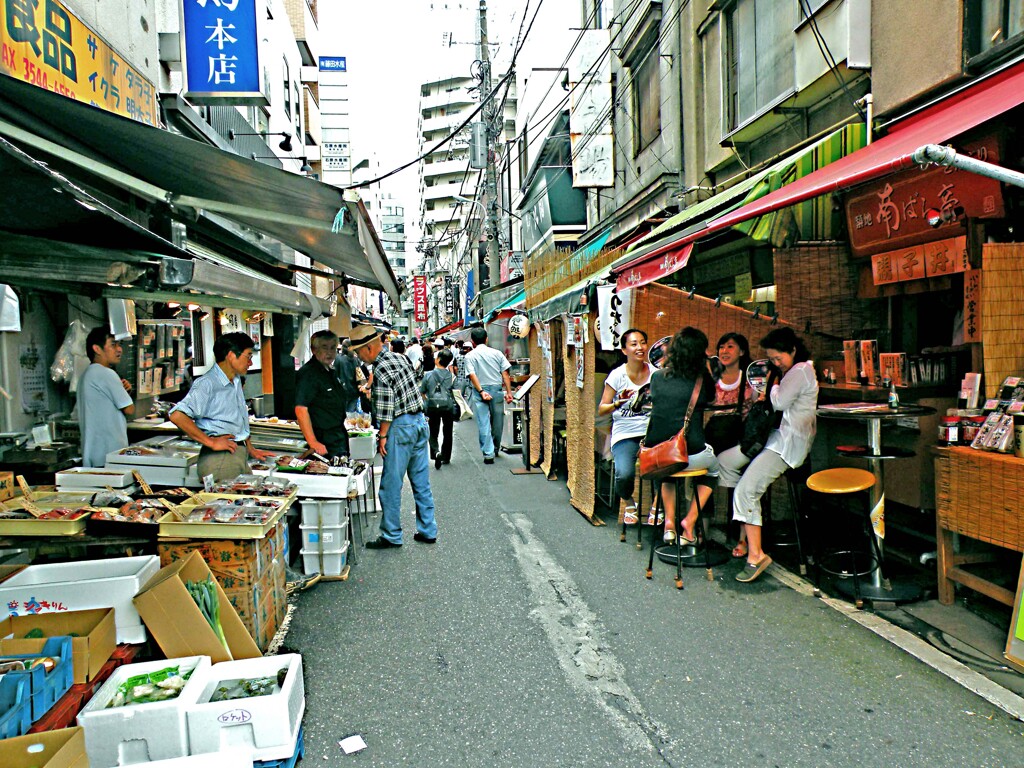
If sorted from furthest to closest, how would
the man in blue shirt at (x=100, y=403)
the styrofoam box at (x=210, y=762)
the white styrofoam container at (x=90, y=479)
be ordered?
the man in blue shirt at (x=100, y=403)
the white styrofoam container at (x=90, y=479)
the styrofoam box at (x=210, y=762)

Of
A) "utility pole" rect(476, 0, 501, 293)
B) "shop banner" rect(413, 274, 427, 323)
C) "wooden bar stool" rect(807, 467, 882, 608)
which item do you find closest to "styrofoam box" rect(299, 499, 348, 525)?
"wooden bar stool" rect(807, 467, 882, 608)

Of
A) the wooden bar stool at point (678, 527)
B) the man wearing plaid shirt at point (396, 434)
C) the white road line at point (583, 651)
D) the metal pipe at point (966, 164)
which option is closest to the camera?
the metal pipe at point (966, 164)

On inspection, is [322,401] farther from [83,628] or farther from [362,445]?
[83,628]

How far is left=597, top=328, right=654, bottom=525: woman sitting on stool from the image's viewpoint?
7.39 meters

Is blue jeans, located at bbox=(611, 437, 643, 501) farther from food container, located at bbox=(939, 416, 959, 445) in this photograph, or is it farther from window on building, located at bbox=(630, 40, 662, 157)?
window on building, located at bbox=(630, 40, 662, 157)

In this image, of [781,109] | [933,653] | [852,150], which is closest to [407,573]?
[933,653]

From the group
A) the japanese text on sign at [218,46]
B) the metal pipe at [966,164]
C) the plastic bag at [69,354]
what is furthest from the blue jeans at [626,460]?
the japanese text on sign at [218,46]

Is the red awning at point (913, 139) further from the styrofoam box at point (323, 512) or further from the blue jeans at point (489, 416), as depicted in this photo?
the blue jeans at point (489, 416)

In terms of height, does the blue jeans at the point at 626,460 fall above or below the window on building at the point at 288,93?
below

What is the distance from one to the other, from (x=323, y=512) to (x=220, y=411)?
1187mm

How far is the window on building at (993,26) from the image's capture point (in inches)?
230

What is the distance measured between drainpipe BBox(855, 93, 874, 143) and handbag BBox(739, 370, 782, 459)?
10.8 feet

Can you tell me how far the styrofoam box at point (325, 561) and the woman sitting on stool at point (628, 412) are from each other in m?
2.93

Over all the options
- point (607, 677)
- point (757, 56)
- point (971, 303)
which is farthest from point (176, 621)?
point (757, 56)
